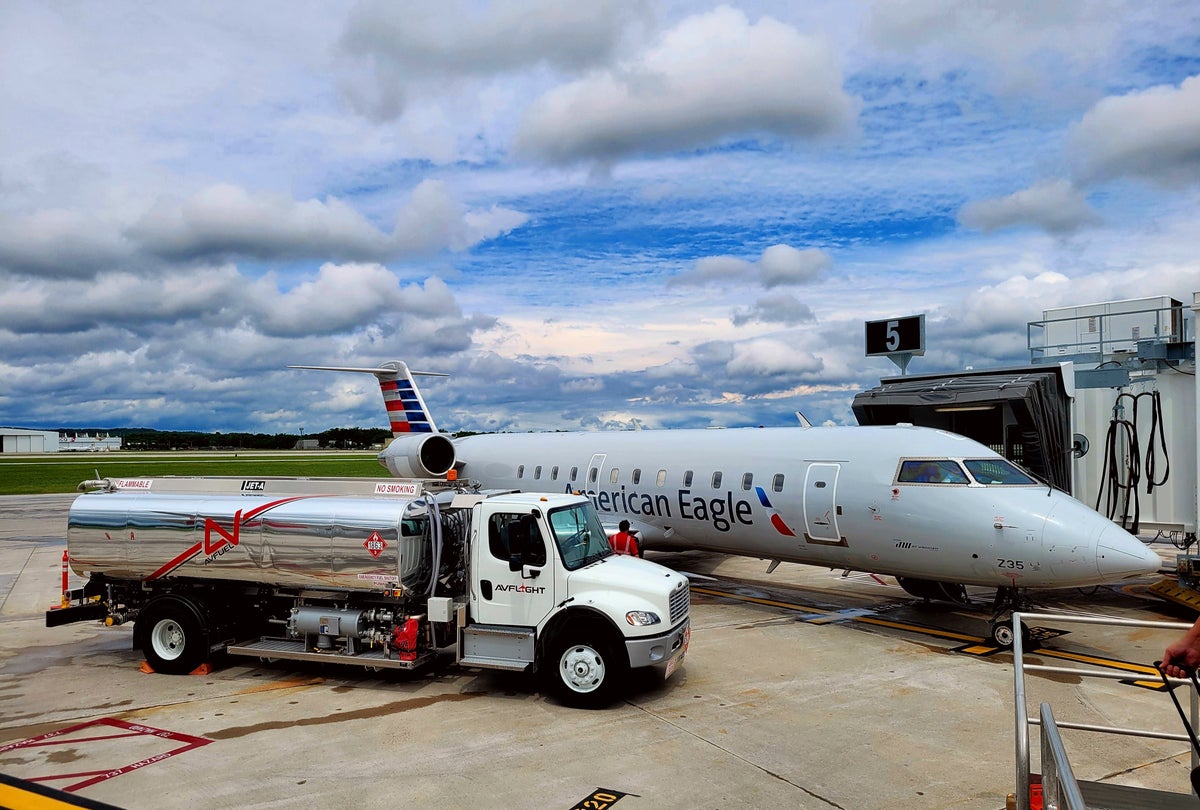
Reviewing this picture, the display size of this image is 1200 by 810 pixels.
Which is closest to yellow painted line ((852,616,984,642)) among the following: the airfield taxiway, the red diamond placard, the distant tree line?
the airfield taxiway

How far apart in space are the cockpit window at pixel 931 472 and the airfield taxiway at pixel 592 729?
2.50 metres

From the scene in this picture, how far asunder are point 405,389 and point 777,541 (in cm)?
1592

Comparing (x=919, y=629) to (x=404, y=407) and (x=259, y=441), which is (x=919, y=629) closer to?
(x=404, y=407)

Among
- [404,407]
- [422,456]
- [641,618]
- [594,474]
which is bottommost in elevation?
[641,618]

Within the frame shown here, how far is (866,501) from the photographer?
13.9 meters

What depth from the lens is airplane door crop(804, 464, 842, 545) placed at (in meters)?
14.4

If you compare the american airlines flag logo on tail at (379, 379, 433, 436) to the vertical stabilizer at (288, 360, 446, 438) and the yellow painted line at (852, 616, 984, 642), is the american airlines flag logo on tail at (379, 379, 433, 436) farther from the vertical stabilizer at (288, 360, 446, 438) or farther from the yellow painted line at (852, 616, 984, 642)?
the yellow painted line at (852, 616, 984, 642)

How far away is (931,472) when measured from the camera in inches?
523

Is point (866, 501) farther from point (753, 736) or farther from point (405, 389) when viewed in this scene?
point (405, 389)

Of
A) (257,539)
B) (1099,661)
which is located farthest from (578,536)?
(1099,661)

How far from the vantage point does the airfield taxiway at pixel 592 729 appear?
24.8ft

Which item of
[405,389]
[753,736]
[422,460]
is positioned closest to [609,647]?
[753,736]

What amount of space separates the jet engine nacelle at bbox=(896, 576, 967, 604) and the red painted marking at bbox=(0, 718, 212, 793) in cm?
1229

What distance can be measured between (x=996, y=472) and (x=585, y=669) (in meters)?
7.19
